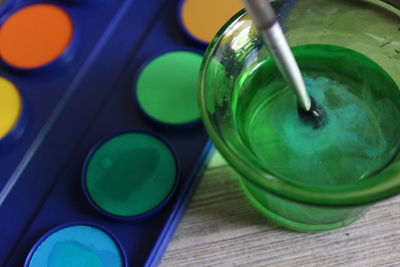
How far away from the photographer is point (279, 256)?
50 centimetres

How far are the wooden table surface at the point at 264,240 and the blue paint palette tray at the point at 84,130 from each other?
0.02m

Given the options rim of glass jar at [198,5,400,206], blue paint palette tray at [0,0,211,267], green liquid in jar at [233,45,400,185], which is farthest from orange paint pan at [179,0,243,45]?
rim of glass jar at [198,5,400,206]

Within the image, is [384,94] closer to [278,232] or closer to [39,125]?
[278,232]

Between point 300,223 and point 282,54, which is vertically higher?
point 282,54

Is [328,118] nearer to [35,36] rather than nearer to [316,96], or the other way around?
[316,96]

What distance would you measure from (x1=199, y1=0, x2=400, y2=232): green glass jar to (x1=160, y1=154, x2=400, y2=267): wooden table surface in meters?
0.02

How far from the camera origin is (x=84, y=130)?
0.57 metres

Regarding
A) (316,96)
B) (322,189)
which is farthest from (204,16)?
(322,189)

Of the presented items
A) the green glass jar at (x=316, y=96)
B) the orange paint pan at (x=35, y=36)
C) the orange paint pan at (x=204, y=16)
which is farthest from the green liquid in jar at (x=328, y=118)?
the orange paint pan at (x=35, y=36)

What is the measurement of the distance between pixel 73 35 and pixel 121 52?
6cm

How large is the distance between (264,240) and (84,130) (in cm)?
23

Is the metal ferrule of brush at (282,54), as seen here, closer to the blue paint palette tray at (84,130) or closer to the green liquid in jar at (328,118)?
the green liquid in jar at (328,118)

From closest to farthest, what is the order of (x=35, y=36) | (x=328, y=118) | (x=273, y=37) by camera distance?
(x=273, y=37)
(x=328, y=118)
(x=35, y=36)

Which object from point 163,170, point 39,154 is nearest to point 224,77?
point 163,170
